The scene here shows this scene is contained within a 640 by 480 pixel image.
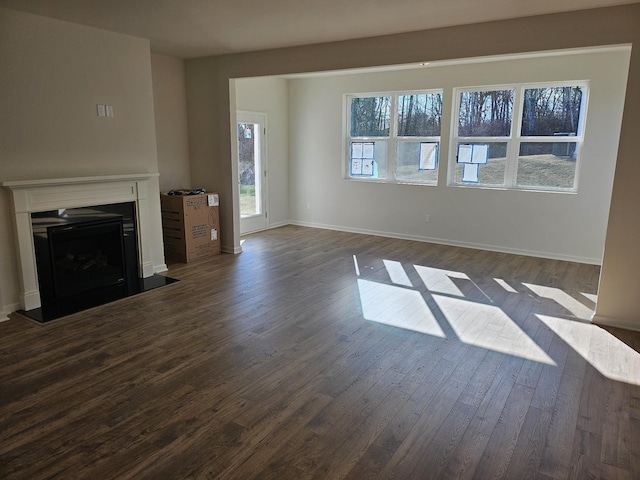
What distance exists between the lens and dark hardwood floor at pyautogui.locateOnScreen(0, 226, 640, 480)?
215 centimetres

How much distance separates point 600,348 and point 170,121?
5346 millimetres

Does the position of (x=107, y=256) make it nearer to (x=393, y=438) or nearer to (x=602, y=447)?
(x=393, y=438)

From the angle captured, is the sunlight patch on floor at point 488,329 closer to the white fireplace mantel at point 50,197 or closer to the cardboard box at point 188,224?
the cardboard box at point 188,224

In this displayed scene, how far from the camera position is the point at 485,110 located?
20.1 ft

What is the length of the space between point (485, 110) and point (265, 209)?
3.78 m

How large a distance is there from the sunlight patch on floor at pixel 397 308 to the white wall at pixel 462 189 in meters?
2.34

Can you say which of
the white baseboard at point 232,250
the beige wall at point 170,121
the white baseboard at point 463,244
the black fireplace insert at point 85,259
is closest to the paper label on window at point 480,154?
the white baseboard at point 463,244

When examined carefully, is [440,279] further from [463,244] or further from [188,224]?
[188,224]

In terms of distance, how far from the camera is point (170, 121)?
5.86 m

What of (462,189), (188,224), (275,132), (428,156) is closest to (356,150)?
(428,156)

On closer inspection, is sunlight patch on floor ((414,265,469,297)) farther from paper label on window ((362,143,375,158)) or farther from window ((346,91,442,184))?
paper label on window ((362,143,375,158))

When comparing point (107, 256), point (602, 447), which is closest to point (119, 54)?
point (107, 256)

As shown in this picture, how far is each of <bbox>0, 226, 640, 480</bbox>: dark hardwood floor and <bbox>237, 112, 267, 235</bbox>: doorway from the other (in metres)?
2.81

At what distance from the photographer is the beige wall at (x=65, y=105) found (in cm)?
381
